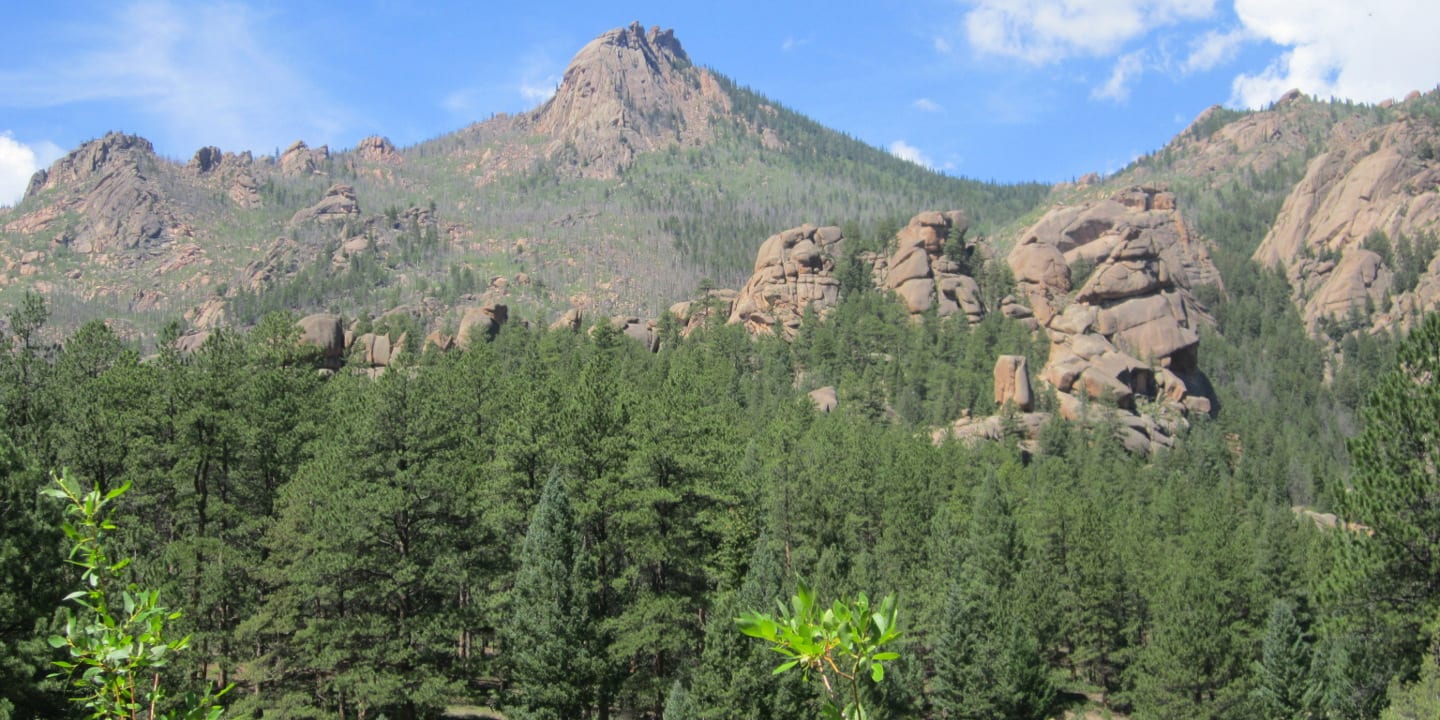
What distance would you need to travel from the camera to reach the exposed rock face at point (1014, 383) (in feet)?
262

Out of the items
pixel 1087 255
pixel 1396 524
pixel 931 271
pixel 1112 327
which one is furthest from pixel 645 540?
pixel 1087 255

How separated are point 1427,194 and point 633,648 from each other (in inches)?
6457

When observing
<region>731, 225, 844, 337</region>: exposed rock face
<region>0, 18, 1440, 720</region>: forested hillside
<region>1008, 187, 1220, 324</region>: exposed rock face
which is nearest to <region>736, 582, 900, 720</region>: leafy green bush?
<region>0, 18, 1440, 720</region>: forested hillside

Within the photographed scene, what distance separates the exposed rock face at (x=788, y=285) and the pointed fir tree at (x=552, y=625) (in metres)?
75.6

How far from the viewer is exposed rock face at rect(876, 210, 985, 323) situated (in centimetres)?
10106

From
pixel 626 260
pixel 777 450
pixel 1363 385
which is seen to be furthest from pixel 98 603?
pixel 626 260

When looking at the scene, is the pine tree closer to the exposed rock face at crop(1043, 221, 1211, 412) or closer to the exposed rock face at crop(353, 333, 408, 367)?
the exposed rock face at crop(1043, 221, 1211, 412)

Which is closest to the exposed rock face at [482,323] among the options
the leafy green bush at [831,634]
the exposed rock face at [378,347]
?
the exposed rock face at [378,347]

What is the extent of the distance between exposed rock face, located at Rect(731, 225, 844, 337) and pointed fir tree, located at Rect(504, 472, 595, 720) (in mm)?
75589

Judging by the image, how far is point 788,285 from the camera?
346 ft

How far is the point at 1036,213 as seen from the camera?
645 feet

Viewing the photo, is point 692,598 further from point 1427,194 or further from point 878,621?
point 1427,194

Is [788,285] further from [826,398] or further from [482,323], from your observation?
A: [482,323]

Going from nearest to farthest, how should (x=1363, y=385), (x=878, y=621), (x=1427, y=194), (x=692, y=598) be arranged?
(x=878, y=621), (x=692, y=598), (x=1363, y=385), (x=1427, y=194)
